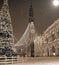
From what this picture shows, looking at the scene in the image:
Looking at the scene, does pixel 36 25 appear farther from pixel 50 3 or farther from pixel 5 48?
pixel 5 48

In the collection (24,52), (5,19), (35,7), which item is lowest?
(24,52)

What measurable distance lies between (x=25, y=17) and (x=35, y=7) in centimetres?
74

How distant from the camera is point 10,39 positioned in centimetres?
1000

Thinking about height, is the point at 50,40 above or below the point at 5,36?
above

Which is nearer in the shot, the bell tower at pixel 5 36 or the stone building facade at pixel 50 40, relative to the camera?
the bell tower at pixel 5 36

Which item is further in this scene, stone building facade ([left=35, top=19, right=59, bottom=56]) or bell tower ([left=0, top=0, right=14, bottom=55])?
stone building facade ([left=35, top=19, right=59, bottom=56])

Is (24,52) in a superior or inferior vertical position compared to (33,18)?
inferior

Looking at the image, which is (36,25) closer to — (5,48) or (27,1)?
(27,1)

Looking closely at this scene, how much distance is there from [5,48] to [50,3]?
3.50 meters

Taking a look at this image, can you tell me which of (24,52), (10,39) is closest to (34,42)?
(24,52)

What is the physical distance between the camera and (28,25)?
12148 millimetres

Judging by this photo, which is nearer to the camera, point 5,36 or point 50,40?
point 5,36

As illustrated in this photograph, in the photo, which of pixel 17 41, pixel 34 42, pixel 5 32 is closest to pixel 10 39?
pixel 5 32

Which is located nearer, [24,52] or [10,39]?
[10,39]
